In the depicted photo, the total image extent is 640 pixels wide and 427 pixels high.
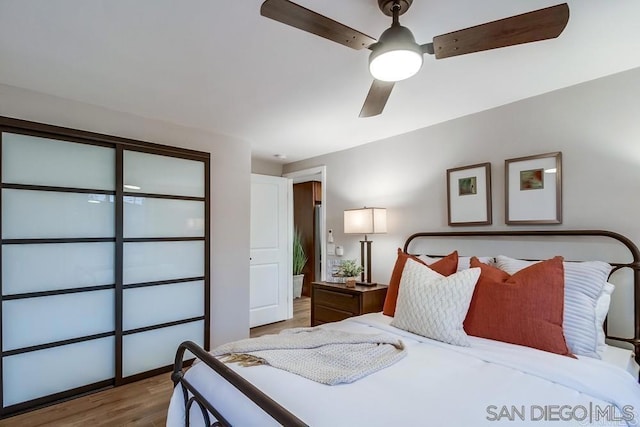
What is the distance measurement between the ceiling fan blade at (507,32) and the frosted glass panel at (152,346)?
3.11 m

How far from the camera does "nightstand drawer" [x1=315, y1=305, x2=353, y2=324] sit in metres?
3.22

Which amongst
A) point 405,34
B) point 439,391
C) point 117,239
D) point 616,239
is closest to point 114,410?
point 117,239

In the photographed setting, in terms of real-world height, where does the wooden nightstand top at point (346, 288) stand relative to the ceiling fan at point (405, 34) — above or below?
below

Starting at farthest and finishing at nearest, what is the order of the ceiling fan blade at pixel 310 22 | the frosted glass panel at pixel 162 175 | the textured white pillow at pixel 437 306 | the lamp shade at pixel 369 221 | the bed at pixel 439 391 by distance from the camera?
1. the lamp shade at pixel 369 221
2. the frosted glass panel at pixel 162 175
3. the textured white pillow at pixel 437 306
4. the ceiling fan blade at pixel 310 22
5. the bed at pixel 439 391

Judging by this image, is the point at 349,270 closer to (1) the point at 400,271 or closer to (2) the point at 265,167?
(1) the point at 400,271

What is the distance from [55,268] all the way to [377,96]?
266 cm

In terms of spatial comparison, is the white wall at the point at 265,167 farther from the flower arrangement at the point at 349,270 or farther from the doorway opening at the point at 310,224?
the flower arrangement at the point at 349,270

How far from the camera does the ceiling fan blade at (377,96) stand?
1841mm

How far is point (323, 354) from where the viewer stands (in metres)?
1.65

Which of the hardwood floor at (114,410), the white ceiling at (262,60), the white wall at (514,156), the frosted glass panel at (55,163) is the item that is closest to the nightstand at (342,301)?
the white wall at (514,156)

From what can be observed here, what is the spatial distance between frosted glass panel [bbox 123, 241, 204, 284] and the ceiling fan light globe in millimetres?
2459

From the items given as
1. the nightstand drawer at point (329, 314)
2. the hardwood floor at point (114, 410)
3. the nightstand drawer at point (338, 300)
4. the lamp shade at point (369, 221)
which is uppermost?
the lamp shade at point (369, 221)

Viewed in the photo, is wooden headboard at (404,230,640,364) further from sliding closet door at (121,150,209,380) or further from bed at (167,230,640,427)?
sliding closet door at (121,150,209,380)

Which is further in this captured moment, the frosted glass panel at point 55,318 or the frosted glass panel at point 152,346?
the frosted glass panel at point 152,346
